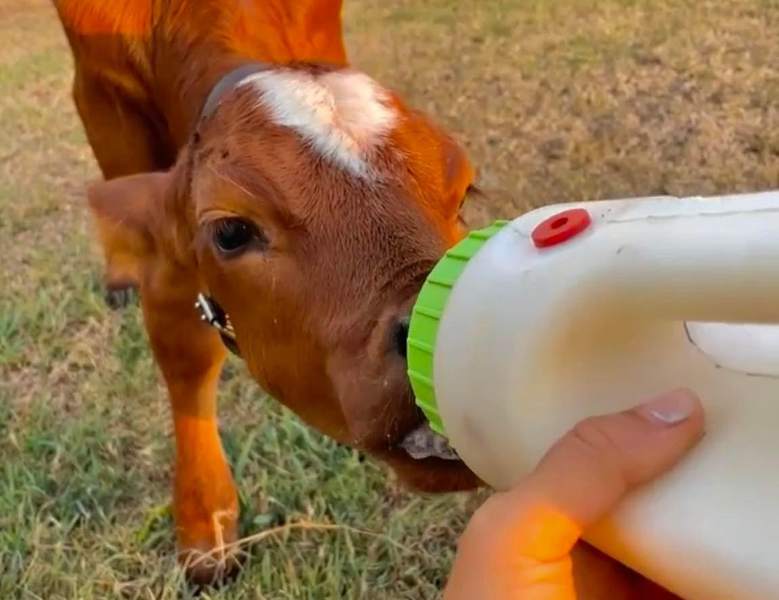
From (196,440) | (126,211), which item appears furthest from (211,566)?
(126,211)

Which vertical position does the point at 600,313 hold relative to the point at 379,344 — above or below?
above

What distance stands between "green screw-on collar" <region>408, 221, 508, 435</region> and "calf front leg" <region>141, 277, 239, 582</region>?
883 millimetres

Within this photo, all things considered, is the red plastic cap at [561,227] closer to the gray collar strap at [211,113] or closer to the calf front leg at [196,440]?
the gray collar strap at [211,113]

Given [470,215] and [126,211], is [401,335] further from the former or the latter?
[470,215]

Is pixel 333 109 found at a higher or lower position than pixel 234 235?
higher

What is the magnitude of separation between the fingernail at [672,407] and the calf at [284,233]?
1.49 ft

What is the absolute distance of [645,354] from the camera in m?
A: 0.68

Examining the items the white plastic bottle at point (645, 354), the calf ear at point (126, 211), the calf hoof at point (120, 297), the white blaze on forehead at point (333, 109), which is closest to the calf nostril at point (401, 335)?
the white blaze on forehead at point (333, 109)

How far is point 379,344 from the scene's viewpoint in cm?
112

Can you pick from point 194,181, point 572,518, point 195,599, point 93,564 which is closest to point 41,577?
point 93,564

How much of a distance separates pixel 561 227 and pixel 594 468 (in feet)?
0.46

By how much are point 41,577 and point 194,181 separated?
2.34 feet

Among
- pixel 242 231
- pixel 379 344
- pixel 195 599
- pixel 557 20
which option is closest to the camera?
pixel 379 344

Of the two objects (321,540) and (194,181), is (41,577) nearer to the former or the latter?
(321,540)
